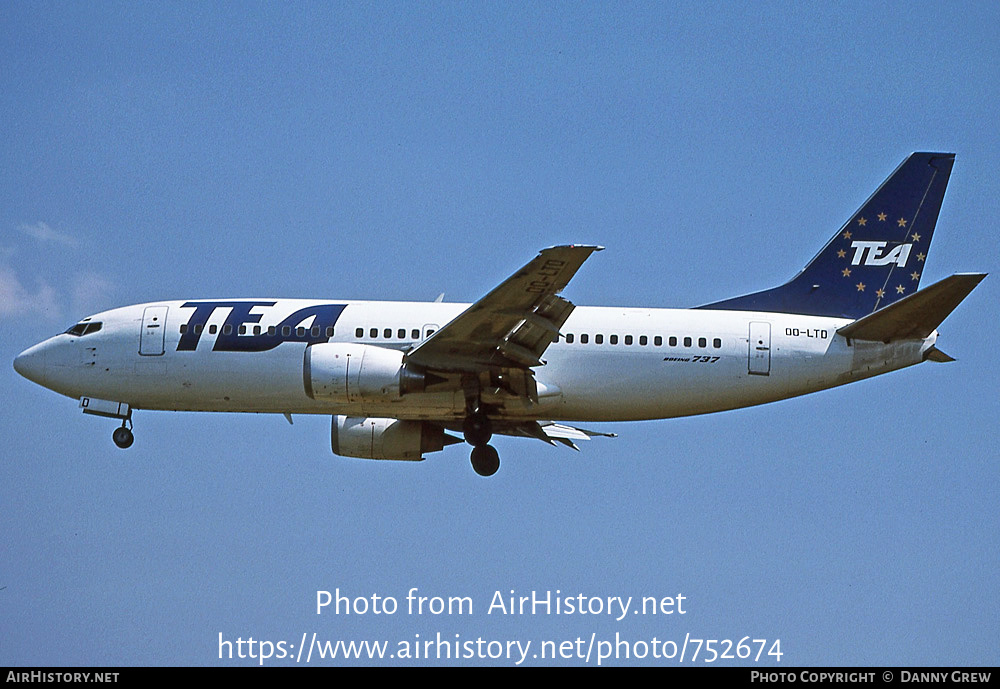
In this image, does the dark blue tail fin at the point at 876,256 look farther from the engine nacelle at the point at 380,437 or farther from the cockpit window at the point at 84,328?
the cockpit window at the point at 84,328

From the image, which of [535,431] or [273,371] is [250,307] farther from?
[535,431]

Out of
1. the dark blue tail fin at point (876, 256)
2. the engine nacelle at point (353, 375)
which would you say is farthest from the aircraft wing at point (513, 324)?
the dark blue tail fin at point (876, 256)

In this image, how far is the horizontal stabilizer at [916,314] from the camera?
2750 centimetres

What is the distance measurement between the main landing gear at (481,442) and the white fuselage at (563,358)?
47 cm

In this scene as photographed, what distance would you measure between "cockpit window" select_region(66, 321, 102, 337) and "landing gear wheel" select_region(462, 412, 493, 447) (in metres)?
9.88

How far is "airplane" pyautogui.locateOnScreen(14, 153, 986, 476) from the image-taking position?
98.5 ft

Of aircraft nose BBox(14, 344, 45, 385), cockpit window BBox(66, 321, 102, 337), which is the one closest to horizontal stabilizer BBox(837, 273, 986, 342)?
cockpit window BBox(66, 321, 102, 337)

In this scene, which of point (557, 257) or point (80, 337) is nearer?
point (557, 257)

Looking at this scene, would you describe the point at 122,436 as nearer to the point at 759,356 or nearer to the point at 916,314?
the point at 759,356

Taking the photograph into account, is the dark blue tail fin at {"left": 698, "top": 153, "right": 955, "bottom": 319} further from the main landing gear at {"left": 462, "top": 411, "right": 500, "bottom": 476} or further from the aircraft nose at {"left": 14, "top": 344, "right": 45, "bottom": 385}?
the aircraft nose at {"left": 14, "top": 344, "right": 45, "bottom": 385}

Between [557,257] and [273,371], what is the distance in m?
8.47

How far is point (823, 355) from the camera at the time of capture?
31.0 meters
